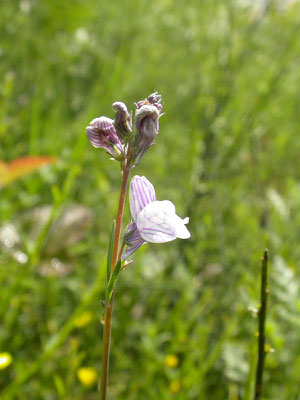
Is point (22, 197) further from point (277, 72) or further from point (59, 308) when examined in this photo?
point (277, 72)

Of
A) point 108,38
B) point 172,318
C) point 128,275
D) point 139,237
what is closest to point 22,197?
point 128,275

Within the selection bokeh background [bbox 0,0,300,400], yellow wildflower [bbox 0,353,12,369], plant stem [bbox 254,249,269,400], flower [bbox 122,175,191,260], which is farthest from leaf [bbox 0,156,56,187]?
plant stem [bbox 254,249,269,400]

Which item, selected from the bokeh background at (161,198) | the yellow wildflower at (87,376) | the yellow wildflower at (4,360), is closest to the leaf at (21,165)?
the bokeh background at (161,198)

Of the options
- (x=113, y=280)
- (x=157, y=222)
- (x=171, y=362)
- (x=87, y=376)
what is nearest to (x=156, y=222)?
(x=157, y=222)

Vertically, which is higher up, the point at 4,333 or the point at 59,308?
the point at 59,308

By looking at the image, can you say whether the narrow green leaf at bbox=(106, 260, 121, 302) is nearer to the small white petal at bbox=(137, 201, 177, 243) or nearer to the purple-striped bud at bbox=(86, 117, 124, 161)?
the small white petal at bbox=(137, 201, 177, 243)

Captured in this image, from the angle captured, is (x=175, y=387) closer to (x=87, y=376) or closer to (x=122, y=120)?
(x=87, y=376)
